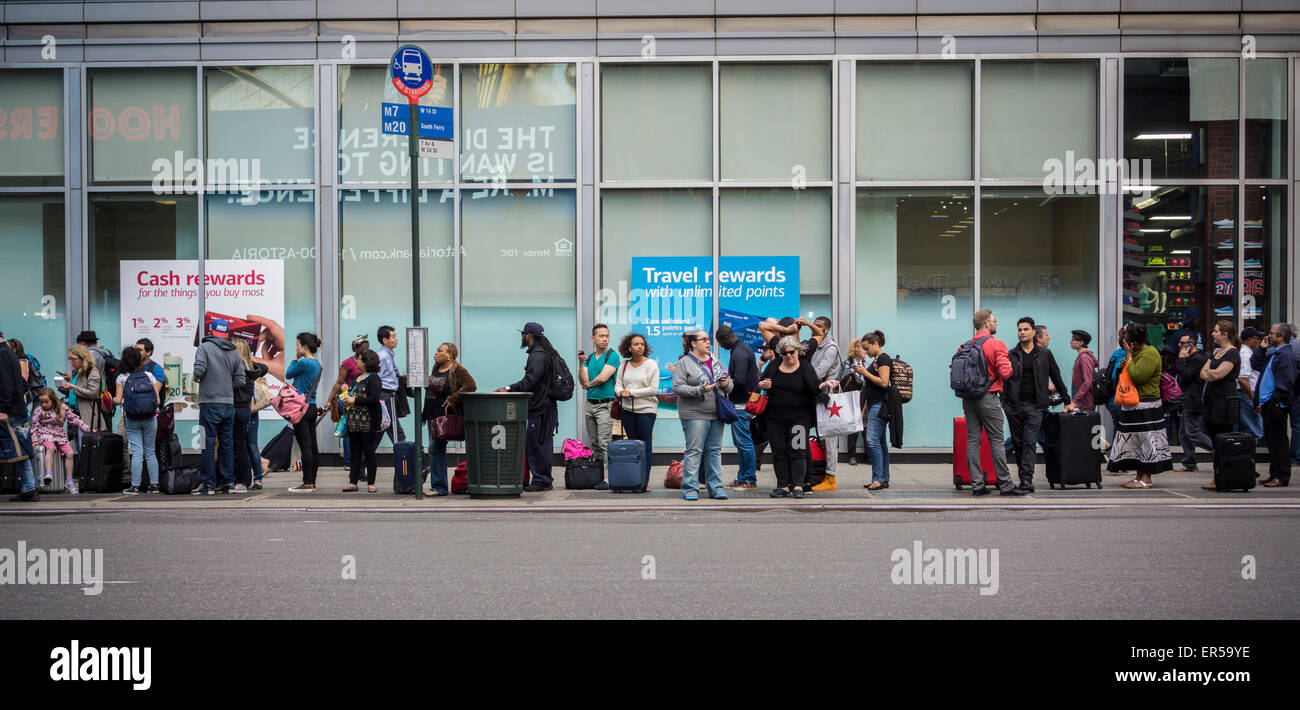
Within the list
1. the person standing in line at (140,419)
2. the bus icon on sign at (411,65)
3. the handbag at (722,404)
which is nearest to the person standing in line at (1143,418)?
the handbag at (722,404)

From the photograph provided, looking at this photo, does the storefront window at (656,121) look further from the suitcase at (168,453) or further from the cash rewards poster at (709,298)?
the suitcase at (168,453)

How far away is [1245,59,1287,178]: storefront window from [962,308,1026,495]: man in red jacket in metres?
6.68

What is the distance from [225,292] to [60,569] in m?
9.64

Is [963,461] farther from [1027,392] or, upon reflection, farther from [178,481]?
[178,481]

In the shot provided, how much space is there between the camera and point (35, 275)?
18.1 meters

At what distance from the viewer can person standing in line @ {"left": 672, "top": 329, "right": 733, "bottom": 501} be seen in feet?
44.3

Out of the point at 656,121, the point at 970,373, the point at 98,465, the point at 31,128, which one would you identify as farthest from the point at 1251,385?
the point at 31,128

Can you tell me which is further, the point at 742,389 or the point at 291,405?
the point at 291,405

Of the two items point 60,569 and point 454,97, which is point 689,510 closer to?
point 60,569

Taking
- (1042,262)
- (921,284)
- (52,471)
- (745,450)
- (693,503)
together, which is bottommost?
(693,503)

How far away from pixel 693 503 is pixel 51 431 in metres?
7.75

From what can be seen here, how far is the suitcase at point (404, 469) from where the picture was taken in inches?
565

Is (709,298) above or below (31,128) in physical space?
below

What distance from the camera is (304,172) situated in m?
17.8
